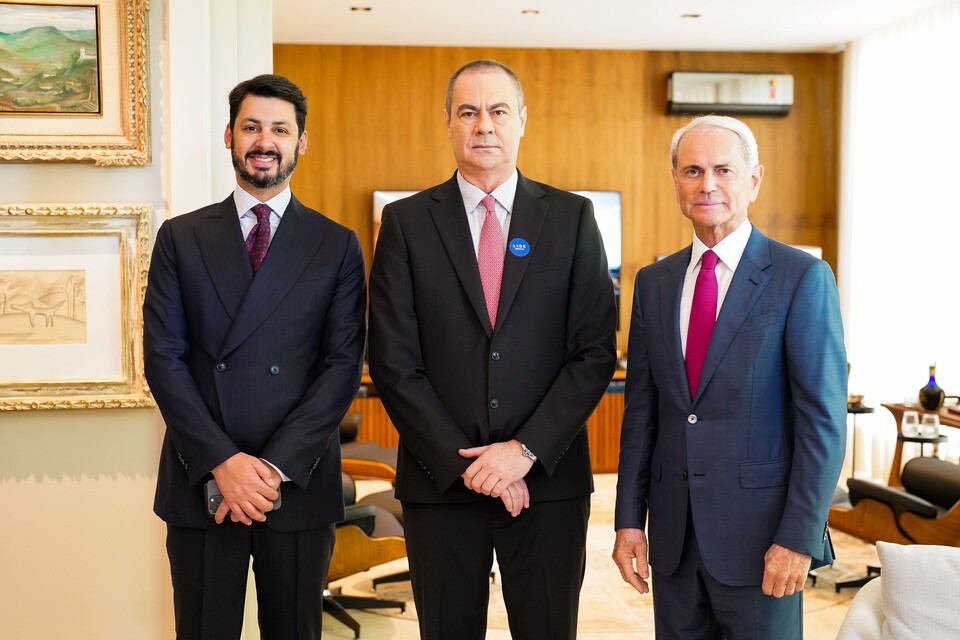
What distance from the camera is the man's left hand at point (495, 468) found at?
2107mm

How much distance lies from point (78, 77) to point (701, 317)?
195cm

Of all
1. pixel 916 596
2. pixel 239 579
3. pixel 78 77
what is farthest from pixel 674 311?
pixel 78 77

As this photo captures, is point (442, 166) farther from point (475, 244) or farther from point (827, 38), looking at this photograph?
point (475, 244)

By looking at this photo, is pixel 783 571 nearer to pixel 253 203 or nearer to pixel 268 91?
pixel 253 203

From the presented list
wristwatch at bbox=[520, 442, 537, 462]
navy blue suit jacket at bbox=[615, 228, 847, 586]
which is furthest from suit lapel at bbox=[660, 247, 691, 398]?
wristwatch at bbox=[520, 442, 537, 462]

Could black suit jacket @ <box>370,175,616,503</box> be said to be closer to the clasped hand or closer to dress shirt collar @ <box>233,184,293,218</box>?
the clasped hand

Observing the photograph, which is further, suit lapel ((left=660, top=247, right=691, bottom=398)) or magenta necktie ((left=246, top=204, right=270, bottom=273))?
magenta necktie ((left=246, top=204, right=270, bottom=273))

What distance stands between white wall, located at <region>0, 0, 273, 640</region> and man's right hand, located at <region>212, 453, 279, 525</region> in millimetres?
834

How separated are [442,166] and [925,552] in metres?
6.20

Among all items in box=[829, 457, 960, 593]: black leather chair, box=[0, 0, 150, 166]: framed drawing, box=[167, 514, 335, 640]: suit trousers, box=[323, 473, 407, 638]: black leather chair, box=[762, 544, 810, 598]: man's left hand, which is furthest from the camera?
box=[829, 457, 960, 593]: black leather chair

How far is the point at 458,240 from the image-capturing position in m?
2.27

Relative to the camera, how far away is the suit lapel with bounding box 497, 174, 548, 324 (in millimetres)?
2219

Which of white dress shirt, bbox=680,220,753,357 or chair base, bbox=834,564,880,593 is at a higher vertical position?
white dress shirt, bbox=680,220,753,357

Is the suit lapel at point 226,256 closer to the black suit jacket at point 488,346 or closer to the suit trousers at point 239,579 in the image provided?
the black suit jacket at point 488,346
